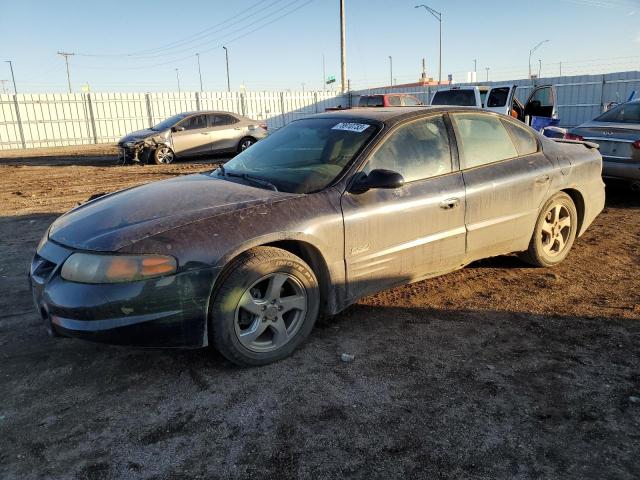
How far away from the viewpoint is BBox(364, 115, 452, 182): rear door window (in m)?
3.71

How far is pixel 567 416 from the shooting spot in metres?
2.65

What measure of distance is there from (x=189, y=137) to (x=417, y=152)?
11811mm

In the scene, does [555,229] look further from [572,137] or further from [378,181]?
[572,137]

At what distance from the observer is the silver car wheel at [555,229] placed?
15.8 feet

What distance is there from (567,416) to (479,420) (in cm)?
47

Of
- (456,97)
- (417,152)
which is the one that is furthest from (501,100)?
(417,152)

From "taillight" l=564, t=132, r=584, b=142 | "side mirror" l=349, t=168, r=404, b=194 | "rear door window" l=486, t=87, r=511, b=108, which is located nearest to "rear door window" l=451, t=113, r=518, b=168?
"side mirror" l=349, t=168, r=404, b=194

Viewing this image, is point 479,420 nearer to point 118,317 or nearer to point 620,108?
point 118,317

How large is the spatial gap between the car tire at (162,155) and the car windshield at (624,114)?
35.4 ft

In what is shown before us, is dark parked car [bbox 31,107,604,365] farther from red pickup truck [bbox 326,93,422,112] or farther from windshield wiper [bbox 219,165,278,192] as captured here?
red pickup truck [bbox 326,93,422,112]

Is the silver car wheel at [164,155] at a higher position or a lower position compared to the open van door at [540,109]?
lower

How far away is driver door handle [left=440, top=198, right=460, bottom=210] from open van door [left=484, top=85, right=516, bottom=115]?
36.6 ft

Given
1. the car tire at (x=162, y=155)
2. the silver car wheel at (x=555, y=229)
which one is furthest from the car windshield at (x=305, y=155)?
the car tire at (x=162, y=155)

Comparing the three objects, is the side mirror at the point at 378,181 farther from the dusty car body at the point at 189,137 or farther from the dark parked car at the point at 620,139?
the dusty car body at the point at 189,137
